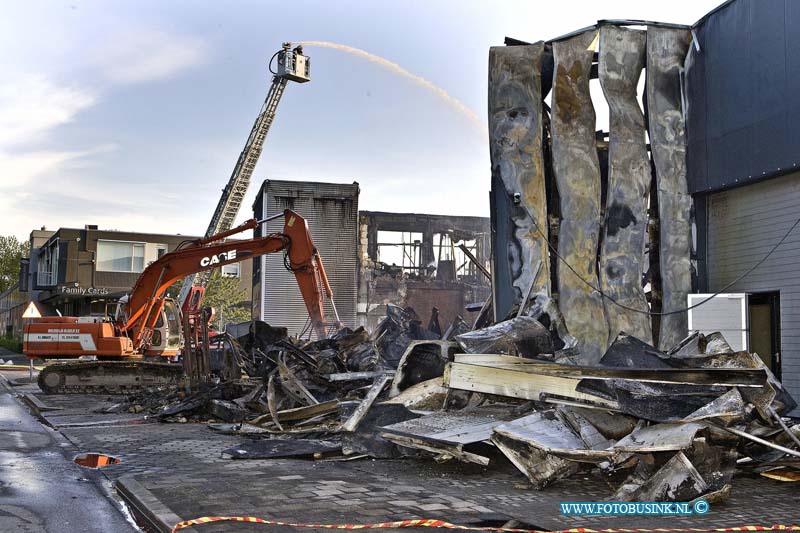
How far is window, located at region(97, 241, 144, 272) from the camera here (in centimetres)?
5291

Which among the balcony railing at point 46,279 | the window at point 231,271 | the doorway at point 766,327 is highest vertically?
the window at point 231,271

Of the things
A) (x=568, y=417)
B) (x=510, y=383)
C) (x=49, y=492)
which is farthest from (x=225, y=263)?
(x=568, y=417)

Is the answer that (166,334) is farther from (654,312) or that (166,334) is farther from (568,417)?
(568,417)

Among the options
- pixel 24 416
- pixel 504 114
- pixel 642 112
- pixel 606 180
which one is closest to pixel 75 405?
pixel 24 416

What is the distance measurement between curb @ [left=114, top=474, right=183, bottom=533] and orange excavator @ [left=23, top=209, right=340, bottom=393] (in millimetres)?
10913

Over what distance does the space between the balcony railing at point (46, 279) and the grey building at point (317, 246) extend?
21.9 meters

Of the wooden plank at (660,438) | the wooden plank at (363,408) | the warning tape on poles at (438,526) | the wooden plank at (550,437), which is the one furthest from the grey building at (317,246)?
the warning tape on poles at (438,526)

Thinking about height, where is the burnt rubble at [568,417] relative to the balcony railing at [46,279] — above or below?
below

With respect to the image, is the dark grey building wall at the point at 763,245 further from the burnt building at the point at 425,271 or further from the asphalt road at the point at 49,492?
the burnt building at the point at 425,271

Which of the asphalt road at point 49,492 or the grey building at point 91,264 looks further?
the grey building at point 91,264

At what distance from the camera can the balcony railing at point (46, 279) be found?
176 feet

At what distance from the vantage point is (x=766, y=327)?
1330 cm

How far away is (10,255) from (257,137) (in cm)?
5137

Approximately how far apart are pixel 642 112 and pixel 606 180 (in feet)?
4.73
